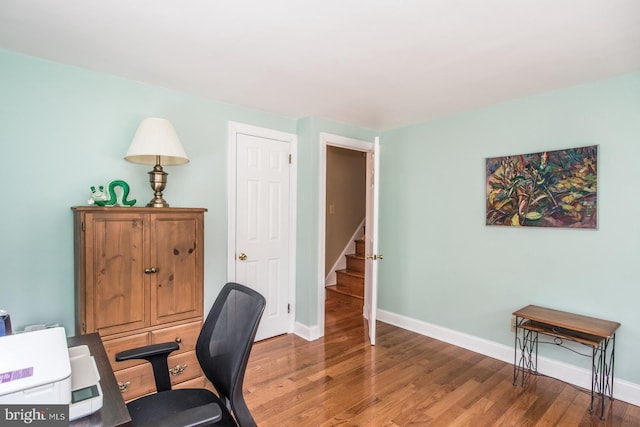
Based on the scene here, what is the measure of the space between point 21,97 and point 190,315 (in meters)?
1.73

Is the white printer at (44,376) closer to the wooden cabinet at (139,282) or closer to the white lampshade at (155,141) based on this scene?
the wooden cabinet at (139,282)

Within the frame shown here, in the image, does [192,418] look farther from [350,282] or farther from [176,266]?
[350,282]

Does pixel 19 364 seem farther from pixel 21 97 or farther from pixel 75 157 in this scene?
pixel 21 97

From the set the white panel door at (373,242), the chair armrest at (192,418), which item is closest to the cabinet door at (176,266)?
the chair armrest at (192,418)

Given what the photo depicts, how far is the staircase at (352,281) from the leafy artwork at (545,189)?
7.32ft

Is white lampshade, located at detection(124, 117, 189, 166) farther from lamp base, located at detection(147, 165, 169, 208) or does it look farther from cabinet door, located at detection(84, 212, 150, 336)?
cabinet door, located at detection(84, 212, 150, 336)

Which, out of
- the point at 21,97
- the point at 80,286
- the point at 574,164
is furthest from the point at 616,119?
the point at 21,97

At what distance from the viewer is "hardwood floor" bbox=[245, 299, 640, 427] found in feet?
6.79

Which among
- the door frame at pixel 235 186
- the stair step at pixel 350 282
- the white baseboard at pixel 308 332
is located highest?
the door frame at pixel 235 186

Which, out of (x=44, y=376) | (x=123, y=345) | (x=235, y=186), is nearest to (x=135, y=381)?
(x=123, y=345)

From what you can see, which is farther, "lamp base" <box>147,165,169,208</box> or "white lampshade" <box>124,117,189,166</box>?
"lamp base" <box>147,165,169,208</box>

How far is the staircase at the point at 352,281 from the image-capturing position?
4.71m

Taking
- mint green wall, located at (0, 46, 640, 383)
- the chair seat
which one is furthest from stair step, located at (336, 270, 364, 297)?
the chair seat

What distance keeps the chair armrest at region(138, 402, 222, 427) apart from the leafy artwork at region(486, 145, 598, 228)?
272 centimetres
